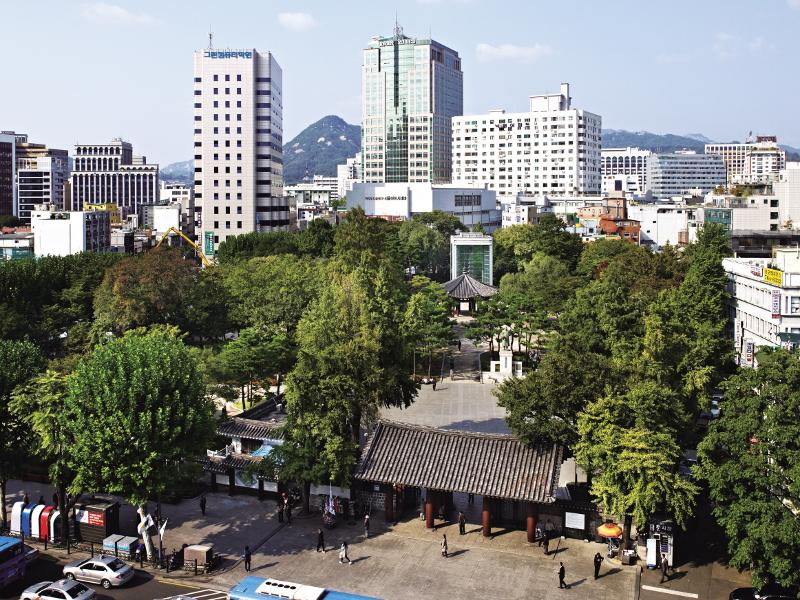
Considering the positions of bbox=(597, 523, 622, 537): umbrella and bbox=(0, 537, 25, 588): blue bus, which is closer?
bbox=(0, 537, 25, 588): blue bus

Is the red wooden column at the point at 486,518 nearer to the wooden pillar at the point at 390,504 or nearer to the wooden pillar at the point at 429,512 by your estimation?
the wooden pillar at the point at 429,512

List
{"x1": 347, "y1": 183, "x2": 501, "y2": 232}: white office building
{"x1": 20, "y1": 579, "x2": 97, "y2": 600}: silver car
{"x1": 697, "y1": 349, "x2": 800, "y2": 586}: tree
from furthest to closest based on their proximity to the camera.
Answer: {"x1": 347, "y1": 183, "x2": 501, "y2": 232}: white office building → {"x1": 20, "y1": 579, "x2": 97, "y2": 600}: silver car → {"x1": 697, "y1": 349, "x2": 800, "y2": 586}: tree

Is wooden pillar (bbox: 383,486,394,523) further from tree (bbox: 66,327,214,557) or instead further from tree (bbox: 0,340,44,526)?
tree (bbox: 0,340,44,526)

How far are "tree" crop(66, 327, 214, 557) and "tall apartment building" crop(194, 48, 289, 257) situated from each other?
347 feet

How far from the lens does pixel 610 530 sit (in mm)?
35500

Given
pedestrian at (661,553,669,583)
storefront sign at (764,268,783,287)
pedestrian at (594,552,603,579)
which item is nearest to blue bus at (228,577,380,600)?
pedestrian at (594,552,603,579)

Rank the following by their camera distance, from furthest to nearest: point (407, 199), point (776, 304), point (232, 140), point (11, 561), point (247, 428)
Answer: point (407, 199) → point (232, 140) → point (776, 304) → point (247, 428) → point (11, 561)

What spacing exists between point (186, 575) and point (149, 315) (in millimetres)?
36380

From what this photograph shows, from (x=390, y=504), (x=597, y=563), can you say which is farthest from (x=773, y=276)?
(x=390, y=504)

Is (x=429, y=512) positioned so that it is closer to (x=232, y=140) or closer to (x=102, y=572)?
(x=102, y=572)

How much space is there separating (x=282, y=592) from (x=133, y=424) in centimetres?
937

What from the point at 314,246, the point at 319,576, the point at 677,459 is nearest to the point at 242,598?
the point at 319,576

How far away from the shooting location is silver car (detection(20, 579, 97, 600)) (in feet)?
102

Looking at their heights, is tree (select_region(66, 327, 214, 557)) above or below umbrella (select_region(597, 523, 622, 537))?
above
